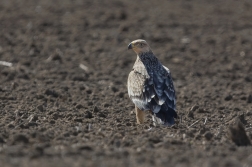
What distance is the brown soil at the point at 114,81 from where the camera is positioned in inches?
314

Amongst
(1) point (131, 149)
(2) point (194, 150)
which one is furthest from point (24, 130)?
(2) point (194, 150)

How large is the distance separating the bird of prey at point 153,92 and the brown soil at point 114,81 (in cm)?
23

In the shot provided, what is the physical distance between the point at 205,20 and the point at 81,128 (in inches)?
501

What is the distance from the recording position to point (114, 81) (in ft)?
47.8

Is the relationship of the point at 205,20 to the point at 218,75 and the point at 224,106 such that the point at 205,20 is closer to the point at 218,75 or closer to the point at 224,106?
the point at 218,75

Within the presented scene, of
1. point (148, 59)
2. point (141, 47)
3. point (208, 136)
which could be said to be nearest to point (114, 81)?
point (141, 47)

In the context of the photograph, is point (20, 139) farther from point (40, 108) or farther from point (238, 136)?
point (40, 108)

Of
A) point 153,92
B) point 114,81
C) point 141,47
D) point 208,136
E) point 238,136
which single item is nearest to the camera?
point 238,136

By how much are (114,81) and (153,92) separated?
4422 mm

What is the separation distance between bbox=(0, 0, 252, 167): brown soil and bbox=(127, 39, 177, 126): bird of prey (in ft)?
0.76

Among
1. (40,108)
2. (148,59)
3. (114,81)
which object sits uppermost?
(148,59)

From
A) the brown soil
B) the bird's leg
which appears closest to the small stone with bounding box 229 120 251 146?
the brown soil

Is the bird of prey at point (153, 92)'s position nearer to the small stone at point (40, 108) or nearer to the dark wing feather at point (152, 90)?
the dark wing feather at point (152, 90)

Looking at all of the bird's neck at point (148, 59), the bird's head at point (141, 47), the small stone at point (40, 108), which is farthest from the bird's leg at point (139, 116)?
the small stone at point (40, 108)
